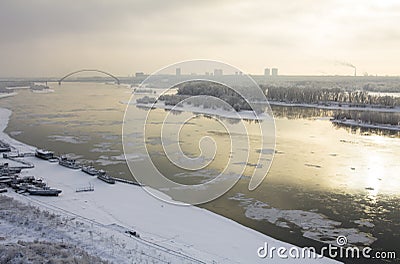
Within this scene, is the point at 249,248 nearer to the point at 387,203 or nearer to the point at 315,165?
the point at 387,203

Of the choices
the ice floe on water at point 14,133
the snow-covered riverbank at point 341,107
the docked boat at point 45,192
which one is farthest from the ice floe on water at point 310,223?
the snow-covered riverbank at point 341,107

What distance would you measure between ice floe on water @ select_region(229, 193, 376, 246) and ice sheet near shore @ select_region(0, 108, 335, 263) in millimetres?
700

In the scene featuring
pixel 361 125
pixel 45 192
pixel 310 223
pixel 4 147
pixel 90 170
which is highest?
pixel 361 125

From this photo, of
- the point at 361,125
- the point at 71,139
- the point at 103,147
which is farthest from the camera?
the point at 361,125

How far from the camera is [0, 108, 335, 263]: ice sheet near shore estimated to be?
503 cm

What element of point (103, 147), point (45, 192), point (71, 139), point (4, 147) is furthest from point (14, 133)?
point (45, 192)

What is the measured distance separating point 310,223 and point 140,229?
2921 millimetres

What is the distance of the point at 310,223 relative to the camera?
6680 mm

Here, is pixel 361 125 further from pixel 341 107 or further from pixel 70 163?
pixel 70 163

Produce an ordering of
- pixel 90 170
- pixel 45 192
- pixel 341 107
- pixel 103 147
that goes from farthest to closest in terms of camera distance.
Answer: pixel 341 107, pixel 103 147, pixel 90 170, pixel 45 192

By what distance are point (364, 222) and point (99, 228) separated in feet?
14.7

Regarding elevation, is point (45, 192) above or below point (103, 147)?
below

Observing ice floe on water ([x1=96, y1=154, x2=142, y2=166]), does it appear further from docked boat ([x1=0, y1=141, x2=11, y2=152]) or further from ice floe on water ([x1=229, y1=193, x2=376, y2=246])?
ice floe on water ([x1=229, y1=193, x2=376, y2=246])

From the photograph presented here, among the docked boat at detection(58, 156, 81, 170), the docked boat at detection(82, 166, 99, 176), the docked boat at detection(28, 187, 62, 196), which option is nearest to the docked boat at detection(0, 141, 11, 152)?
the docked boat at detection(58, 156, 81, 170)
